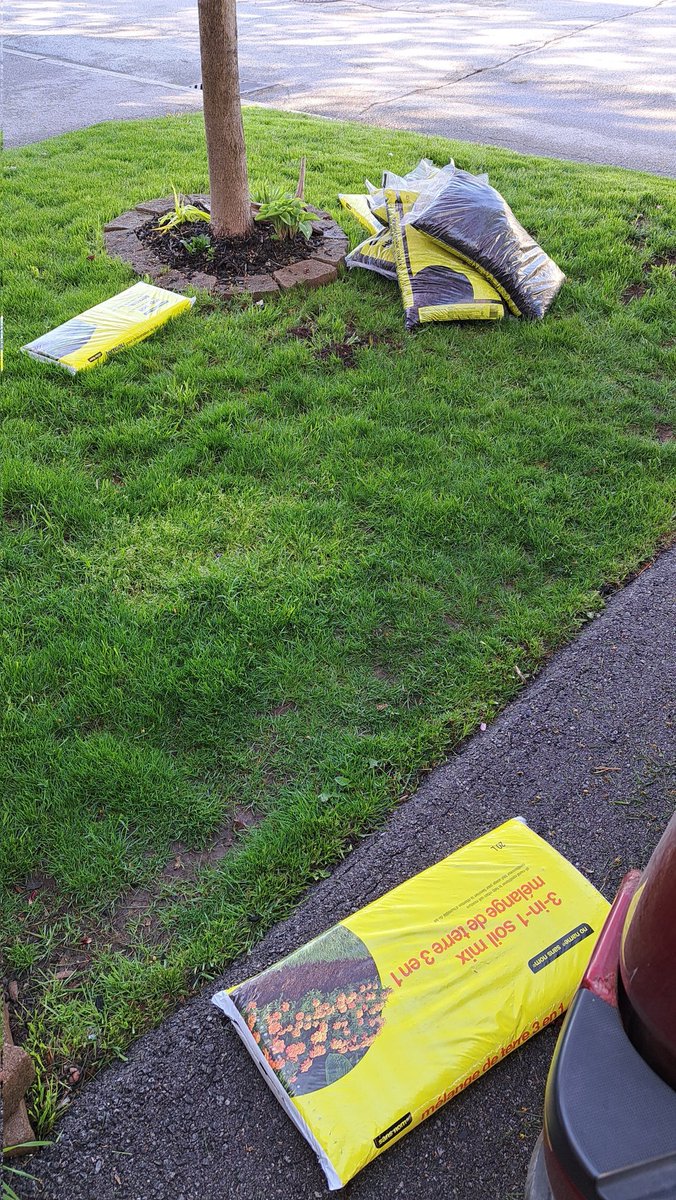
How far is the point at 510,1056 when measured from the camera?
6.15ft

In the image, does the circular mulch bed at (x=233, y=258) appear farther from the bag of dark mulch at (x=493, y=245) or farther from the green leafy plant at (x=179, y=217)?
the bag of dark mulch at (x=493, y=245)

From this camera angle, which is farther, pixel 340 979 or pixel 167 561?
pixel 167 561

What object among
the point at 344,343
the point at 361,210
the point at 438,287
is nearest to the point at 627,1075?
the point at 344,343

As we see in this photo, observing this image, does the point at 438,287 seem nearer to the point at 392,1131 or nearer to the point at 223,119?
the point at 223,119

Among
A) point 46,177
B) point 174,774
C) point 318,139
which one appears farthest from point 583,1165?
point 318,139

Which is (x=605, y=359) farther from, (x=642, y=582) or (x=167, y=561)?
(x=167, y=561)

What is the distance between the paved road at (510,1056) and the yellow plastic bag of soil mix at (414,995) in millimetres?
80

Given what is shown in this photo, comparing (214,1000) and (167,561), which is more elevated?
(167,561)

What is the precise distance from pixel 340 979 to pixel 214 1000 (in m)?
0.30

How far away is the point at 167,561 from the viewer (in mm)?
3137

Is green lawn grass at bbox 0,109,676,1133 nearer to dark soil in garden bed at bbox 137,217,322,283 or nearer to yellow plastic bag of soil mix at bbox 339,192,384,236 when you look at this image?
dark soil in garden bed at bbox 137,217,322,283

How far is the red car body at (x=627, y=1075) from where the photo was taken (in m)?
1.08

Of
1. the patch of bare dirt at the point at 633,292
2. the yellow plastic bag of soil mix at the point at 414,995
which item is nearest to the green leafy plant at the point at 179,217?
the patch of bare dirt at the point at 633,292

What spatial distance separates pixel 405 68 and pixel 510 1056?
39.1 ft
